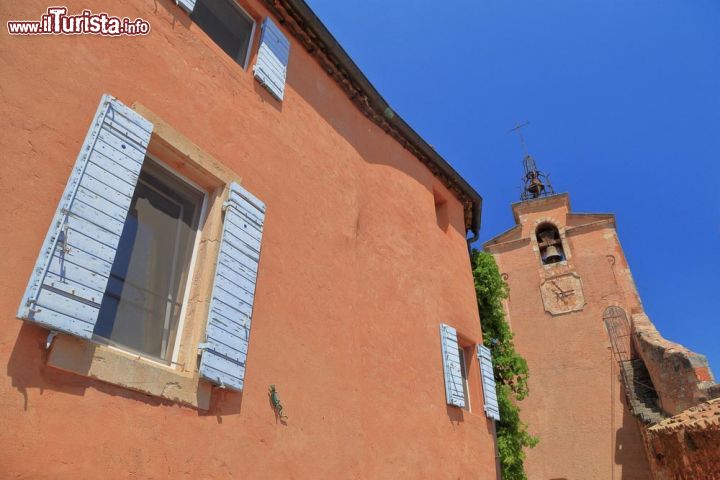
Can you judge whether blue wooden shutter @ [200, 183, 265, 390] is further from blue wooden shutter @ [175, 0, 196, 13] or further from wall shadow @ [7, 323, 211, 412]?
blue wooden shutter @ [175, 0, 196, 13]

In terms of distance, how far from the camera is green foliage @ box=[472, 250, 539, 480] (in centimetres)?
749

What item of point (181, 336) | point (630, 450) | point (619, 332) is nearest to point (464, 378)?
point (181, 336)

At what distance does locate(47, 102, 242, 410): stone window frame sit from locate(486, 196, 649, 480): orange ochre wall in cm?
1374

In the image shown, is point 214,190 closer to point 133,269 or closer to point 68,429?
point 133,269

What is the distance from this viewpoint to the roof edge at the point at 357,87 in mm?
5770

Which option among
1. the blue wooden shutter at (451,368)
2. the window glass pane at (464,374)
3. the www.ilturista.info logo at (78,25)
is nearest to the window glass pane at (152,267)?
the www.ilturista.info logo at (78,25)

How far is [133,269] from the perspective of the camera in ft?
11.1

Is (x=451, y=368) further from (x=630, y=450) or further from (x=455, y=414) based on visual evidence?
(x=630, y=450)

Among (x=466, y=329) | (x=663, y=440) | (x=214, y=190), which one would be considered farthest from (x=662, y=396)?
(x=214, y=190)

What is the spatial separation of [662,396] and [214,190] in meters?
12.3

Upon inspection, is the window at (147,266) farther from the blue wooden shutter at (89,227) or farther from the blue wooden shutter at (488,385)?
the blue wooden shutter at (488,385)

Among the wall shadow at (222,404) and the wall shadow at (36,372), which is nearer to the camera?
the wall shadow at (36,372)

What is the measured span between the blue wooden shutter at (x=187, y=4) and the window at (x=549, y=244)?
1524 centimetres

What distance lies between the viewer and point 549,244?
17.6m
